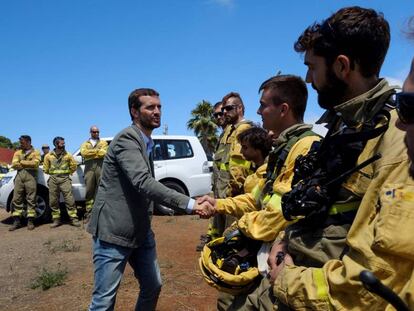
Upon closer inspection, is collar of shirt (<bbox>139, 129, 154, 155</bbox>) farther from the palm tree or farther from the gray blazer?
the palm tree

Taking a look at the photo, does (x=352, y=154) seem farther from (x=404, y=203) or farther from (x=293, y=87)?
(x=293, y=87)

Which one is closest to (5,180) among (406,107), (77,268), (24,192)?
(24,192)

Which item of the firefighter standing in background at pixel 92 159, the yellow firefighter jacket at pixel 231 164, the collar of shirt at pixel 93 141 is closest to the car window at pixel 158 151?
the firefighter standing in background at pixel 92 159

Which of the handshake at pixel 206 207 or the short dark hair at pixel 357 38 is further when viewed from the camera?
the handshake at pixel 206 207

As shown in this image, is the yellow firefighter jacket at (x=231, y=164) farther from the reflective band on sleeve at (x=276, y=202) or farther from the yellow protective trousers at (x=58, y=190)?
the yellow protective trousers at (x=58, y=190)

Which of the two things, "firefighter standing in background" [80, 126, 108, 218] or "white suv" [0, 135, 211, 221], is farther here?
"white suv" [0, 135, 211, 221]

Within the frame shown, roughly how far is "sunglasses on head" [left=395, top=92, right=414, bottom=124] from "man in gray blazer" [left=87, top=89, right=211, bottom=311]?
218 centimetres

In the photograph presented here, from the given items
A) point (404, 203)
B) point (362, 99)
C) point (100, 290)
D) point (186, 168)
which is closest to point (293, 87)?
point (362, 99)

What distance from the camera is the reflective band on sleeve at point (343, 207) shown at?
1519 mm

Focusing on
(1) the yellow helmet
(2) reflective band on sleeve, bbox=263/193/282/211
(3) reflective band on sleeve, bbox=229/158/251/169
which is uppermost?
(2) reflective band on sleeve, bbox=263/193/282/211

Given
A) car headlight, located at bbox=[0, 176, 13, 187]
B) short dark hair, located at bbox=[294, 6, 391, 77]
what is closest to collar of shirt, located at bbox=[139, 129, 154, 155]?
short dark hair, located at bbox=[294, 6, 391, 77]

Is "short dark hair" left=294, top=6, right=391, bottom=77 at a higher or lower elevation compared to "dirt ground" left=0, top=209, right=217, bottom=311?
higher

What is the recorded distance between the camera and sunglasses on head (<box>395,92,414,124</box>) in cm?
109

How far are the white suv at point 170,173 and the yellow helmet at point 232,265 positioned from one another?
7.92 m
